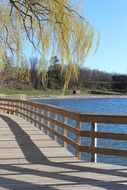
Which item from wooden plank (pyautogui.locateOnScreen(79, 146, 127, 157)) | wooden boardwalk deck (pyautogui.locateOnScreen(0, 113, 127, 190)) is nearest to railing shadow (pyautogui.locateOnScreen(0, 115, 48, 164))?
wooden boardwalk deck (pyautogui.locateOnScreen(0, 113, 127, 190))

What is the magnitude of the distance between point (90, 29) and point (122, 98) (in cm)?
14487

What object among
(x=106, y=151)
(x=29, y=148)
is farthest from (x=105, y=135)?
(x=29, y=148)

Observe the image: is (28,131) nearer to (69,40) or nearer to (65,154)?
(65,154)

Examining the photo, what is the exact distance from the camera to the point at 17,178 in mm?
8617

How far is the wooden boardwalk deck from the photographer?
8070 mm

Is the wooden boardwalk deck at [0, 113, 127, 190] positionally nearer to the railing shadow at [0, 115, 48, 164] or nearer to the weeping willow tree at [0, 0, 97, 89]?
Answer: the railing shadow at [0, 115, 48, 164]

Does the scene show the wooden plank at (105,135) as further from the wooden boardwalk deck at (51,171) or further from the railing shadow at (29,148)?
the railing shadow at (29,148)

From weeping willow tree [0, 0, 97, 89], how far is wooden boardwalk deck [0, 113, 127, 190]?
1.76 m

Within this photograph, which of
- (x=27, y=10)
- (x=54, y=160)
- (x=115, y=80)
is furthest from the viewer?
(x=115, y=80)

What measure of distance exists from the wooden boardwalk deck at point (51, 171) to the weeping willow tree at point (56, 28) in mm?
1762

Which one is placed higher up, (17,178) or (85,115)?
(85,115)

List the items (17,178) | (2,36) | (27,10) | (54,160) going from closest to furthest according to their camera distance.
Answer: (17,178), (27,10), (54,160), (2,36)

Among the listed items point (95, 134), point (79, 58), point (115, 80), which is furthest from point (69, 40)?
point (115, 80)

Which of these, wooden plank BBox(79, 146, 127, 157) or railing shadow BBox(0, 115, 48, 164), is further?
railing shadow BBox(0, 115, 48, 164)
